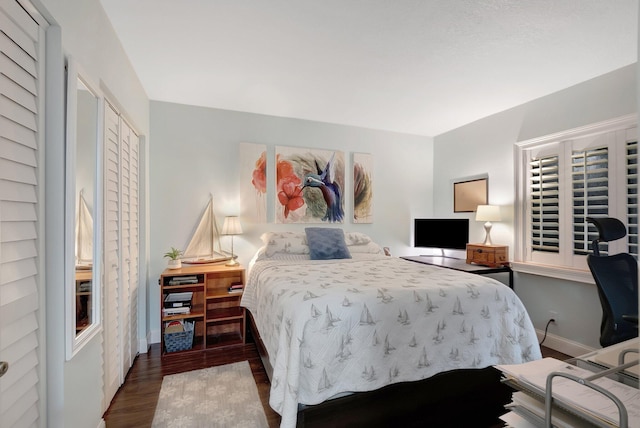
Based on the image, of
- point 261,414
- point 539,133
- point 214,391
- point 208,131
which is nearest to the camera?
point 261,414

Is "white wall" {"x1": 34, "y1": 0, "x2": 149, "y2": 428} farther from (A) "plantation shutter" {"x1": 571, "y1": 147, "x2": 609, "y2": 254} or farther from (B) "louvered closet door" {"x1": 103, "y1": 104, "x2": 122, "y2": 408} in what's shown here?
(A) "plantation shutter" {"x1": 571, "y1": 147, "x2": 609, "y2": 254}

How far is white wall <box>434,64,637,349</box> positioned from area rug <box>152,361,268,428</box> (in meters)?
2.95

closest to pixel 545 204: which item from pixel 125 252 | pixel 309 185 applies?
pixel 309 185

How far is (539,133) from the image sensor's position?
3.02 m

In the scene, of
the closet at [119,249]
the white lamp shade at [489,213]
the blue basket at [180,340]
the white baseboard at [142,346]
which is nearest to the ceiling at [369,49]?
the closet at [119,249]

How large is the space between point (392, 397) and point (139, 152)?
2.97 m

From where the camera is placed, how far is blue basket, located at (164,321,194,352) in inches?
106

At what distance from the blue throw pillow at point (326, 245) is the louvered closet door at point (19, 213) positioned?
Result: 2286mm

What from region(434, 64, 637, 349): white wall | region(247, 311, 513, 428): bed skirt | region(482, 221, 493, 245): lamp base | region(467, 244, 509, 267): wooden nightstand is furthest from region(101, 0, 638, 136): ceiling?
region(247, 311, 513, 428): bed skirt

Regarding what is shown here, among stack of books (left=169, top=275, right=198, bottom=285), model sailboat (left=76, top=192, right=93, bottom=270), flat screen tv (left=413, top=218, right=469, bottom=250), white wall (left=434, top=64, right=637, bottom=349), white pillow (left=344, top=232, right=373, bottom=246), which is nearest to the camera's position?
model sailboat (left=76, top=192, right=93, bottom=270)

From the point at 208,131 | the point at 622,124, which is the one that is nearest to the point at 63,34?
the point at 208,131

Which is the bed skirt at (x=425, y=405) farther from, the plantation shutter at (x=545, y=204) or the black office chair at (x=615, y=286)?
the plantation shutter at (x=545, y=204)

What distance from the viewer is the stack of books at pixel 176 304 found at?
8.87 feet

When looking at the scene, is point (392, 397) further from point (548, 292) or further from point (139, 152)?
point (139, 152)
